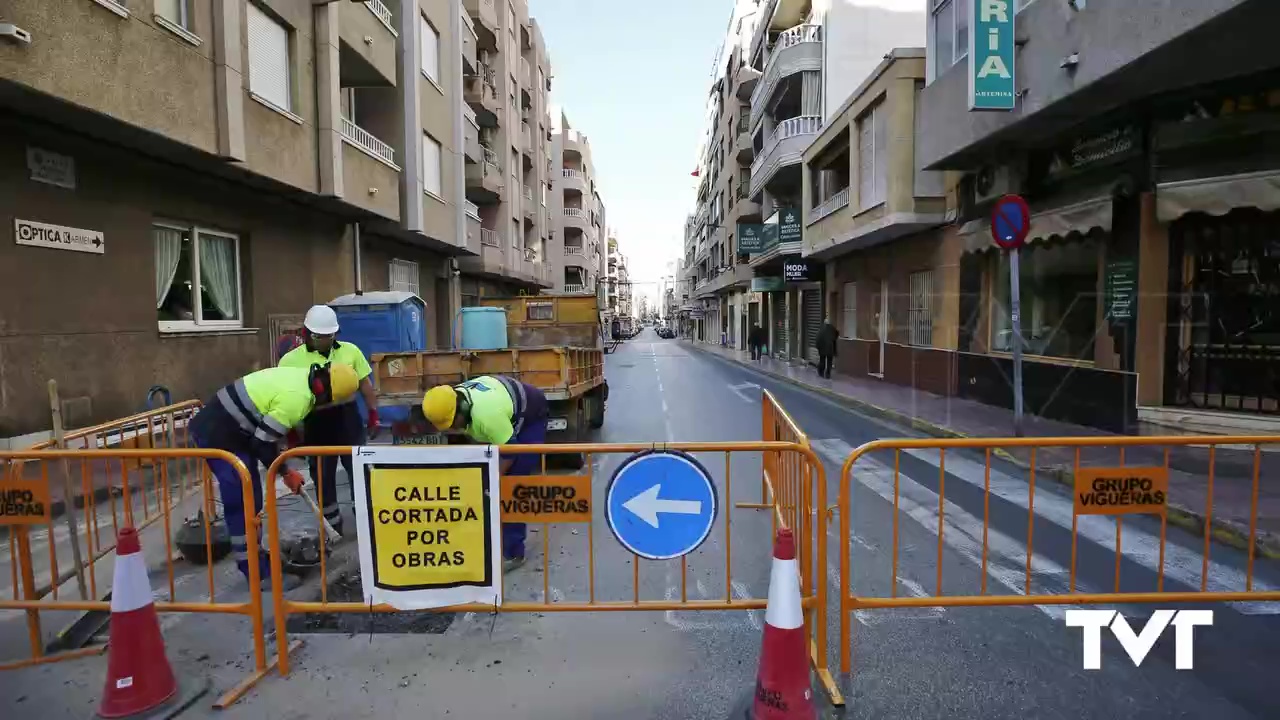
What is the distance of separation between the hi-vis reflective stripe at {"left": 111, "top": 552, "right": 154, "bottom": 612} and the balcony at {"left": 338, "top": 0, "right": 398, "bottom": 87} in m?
12.0

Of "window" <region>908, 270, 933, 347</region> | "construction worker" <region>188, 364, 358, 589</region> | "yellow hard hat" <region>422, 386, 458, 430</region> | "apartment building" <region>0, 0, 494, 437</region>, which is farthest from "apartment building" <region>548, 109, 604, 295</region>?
"yellow hard hat" <region>422, 386, 458, 430</region>

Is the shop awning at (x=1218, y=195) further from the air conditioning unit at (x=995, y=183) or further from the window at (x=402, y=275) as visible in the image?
the window at (x=402, y=275)

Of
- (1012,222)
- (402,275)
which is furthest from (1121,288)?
(402,275)

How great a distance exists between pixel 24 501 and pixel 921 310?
55.7 ft

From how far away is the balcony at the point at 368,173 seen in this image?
496 inches

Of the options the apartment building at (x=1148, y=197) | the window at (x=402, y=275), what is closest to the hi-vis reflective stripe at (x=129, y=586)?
the apartment building at (x=1148, y=197)

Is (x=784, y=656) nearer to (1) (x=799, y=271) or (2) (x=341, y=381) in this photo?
(2) (x=341, y=381)

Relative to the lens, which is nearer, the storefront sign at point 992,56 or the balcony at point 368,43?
the storefront sign at point 992,56

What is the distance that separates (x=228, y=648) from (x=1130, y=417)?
10.5 m

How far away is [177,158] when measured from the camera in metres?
8.66

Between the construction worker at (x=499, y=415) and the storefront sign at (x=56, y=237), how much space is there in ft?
18.4

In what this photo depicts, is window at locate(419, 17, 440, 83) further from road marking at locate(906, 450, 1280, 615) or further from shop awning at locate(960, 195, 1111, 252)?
road marking at locate(906, 450, 1280, 615)

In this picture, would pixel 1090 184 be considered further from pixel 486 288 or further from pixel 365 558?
pixel 486 288

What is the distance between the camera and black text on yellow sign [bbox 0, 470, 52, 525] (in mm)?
3586
